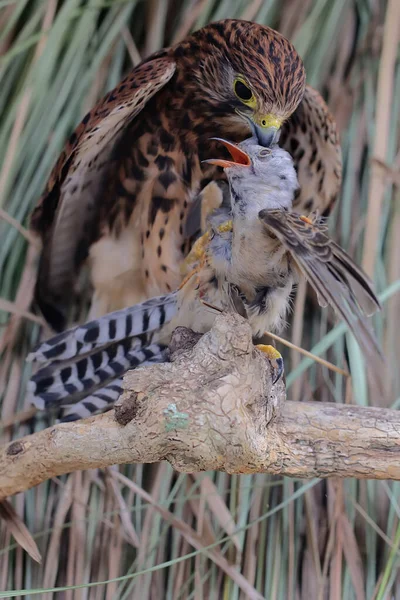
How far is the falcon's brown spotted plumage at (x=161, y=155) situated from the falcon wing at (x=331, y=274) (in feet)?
1.65

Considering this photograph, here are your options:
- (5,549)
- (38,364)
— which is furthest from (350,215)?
(5,549)

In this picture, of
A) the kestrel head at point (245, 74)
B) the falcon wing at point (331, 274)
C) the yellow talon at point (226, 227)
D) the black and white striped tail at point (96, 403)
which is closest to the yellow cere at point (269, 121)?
the kestrel head at point (245, 74)

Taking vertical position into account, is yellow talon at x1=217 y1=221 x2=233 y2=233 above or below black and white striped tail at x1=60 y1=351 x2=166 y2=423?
above

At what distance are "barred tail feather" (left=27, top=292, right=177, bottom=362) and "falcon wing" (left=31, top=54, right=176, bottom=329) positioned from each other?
23 cm

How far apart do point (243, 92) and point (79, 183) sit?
2.02ft

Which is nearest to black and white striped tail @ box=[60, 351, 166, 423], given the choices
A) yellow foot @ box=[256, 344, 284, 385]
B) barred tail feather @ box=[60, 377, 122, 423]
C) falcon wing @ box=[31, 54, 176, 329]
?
barred tail feather @ box=[60, 377, 122, 423]

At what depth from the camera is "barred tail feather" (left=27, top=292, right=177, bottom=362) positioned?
226 centimetres

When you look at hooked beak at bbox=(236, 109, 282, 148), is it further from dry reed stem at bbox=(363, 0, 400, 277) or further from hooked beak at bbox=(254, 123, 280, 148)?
dry reed stem at bbox=(363, 0, 400, 277)

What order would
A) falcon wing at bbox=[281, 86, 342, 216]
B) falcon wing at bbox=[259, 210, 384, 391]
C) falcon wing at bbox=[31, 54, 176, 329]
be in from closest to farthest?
falcon wing at bbox=[259, 210, 384, 391] → falcon wing at bbox=[31, 54, 176, 329] → falcon wing at bbox=[281, 86, 342, 216]

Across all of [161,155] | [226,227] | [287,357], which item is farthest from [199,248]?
[287,357]

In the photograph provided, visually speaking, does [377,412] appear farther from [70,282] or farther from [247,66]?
[70,282]

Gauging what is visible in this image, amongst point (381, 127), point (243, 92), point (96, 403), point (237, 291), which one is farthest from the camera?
point (381, 127)

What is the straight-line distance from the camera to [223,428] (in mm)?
1400

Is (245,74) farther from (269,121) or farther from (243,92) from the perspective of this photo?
(269,121)
